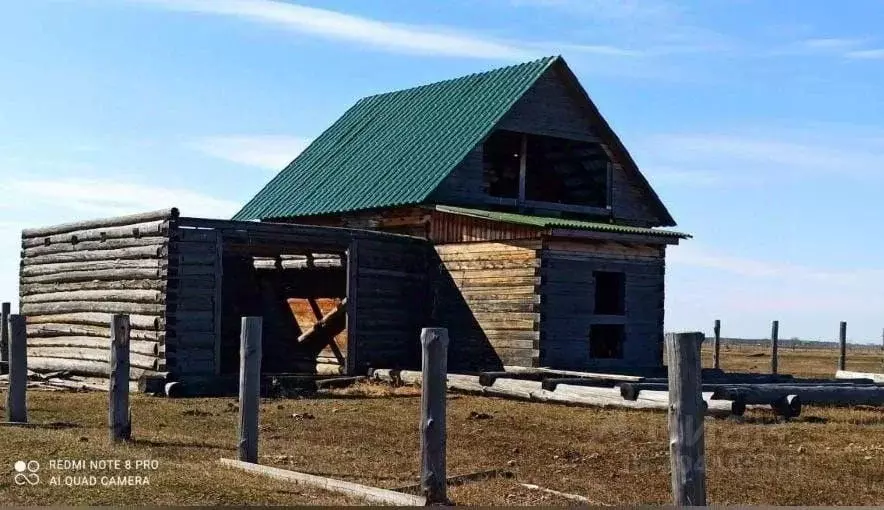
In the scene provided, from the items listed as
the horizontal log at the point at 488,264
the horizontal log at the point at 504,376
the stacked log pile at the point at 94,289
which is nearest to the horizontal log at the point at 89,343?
the stacked log pile at the point at 94,289

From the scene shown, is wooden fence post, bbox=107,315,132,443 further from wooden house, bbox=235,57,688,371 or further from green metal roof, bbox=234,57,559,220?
green metal roof, bbox=234,57,559,220

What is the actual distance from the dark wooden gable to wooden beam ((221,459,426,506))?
51.4 ft

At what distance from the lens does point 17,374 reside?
14.8m

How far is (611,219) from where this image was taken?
2948 cm

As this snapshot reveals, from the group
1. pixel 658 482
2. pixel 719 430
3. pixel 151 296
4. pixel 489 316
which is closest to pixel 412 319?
pixel 489 316

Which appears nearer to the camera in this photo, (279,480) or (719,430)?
(279,480)

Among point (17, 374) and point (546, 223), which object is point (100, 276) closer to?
point (17, 374)

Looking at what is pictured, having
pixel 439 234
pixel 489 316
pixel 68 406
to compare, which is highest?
pixel 439 234

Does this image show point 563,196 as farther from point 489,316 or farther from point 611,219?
point 489,316

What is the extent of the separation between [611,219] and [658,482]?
18919mm

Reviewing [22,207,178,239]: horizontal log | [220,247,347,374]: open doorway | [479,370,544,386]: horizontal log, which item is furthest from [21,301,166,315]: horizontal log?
[479,370,544,386]: horizontal log

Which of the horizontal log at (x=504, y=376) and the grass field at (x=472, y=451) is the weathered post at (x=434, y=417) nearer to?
the grass field at (x=472, y=451)

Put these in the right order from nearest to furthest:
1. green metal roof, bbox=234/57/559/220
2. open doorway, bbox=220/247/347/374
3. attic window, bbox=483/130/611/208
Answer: green metal roof, bbox=234/57/559/220 < open doorway, bbox=220/247/347/374 < attic window, bbox=483/130/611/208

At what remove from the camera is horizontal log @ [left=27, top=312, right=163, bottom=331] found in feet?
72.0
